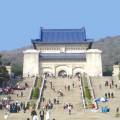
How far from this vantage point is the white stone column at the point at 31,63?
77.7 m

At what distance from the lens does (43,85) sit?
5456cm

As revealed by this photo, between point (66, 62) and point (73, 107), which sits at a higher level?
point (66, 62)

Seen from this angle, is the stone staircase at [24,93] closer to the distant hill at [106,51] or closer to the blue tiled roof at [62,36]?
the blue tiled roof at [62,36]

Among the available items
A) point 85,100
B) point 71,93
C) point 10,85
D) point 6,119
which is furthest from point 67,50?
point 6,119

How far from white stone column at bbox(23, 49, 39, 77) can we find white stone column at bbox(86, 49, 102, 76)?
266 inches

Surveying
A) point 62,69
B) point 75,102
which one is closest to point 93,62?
point 62,69

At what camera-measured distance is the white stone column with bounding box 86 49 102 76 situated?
253ft

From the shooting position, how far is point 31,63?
78188 mm

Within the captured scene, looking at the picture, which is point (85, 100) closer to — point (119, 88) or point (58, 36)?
point (119, 88)

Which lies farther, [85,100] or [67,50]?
[67,50]

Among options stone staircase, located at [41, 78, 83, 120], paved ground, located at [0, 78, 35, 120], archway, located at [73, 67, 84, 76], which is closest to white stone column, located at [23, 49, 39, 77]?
archway, located at [73, 67, 84, 76]

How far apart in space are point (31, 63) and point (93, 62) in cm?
825

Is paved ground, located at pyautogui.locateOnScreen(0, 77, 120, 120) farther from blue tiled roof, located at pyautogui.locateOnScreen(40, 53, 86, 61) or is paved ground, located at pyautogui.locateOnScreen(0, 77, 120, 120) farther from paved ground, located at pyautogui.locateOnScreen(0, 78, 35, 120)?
blue tiled roof, located at pyautogui.locateOnScreen(40, 53, 86, 61)

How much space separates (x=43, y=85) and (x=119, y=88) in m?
7.06
